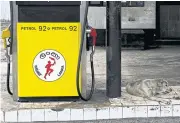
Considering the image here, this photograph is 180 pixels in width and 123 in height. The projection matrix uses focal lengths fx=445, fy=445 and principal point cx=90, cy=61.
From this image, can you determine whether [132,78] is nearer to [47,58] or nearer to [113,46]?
[113,46]

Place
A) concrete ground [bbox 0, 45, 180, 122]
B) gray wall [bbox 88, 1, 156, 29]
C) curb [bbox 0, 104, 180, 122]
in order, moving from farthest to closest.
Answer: gray wall [bbox 88, 1, 156, 29] < concrete ground [bbox 0, 45, 180, 122] < curb [bbox 0, 104, 180, 122]

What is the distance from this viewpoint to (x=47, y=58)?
5.39 m

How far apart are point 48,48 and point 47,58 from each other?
13cm

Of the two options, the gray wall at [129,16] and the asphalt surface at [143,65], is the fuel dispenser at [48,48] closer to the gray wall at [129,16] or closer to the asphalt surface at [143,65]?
the asphalt surface at [143,65]

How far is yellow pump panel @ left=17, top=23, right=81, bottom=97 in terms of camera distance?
5.32 m

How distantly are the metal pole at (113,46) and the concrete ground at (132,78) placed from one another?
0.66ft

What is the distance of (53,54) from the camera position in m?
5.39

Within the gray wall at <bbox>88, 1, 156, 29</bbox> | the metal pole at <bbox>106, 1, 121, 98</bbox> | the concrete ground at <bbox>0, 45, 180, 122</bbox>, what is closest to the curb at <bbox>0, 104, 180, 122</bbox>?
the concrete ground at <bbox>0, 45, 180, 122</bbox>

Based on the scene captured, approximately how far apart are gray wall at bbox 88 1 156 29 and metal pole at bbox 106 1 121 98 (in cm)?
628

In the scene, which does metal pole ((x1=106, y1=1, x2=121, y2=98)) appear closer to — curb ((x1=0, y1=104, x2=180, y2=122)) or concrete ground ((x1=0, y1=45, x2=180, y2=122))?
concrete ground ((x1=0, y1=45, x2=180, y2=122))

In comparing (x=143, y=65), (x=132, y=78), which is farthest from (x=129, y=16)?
(x=132, y=78)

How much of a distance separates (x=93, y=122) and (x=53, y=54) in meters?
0.98

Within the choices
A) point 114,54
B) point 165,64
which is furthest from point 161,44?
point 114,54

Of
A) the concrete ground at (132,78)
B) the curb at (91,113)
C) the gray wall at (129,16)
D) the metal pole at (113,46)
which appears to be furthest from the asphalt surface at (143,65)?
the curb at (91,113)
